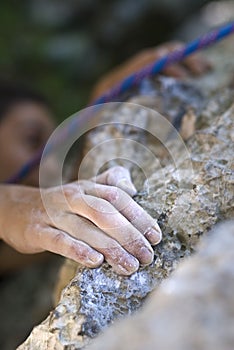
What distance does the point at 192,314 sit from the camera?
1.49 ft

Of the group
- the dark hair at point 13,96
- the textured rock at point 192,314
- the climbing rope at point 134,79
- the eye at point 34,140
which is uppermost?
the textured rock at point 192,314

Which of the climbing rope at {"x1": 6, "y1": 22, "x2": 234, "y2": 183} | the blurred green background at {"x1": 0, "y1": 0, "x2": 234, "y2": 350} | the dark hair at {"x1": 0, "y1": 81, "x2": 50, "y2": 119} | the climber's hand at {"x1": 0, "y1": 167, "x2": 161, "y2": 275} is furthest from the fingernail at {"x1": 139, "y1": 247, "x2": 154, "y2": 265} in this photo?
the blurred green background at {"x1": 0, "y1": 0, "x2": 234, "y2": 350}

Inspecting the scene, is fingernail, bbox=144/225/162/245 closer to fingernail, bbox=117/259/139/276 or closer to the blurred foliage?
fingernail, bbox=117/259/139/276

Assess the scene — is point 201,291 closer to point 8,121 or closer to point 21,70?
point 8,121

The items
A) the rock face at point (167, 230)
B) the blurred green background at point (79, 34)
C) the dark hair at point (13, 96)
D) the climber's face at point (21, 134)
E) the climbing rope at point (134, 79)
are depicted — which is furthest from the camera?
the blurred green background at point (79, 34)

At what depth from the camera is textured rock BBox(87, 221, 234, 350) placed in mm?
432

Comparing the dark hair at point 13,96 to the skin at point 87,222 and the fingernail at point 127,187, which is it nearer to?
the skin at point 87,222

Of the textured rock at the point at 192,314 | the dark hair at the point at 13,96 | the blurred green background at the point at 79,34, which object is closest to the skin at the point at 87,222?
the textured rock at the point at 192,314

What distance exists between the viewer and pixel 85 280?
74 centimetres

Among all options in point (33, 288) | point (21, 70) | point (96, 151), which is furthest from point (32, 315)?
point (21, 70)

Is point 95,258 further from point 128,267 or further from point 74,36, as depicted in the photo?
point 74,36

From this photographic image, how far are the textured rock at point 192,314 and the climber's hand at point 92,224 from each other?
0.22m

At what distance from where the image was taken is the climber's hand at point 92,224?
0.74m

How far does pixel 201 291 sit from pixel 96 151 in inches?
26.2
